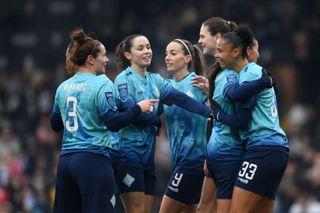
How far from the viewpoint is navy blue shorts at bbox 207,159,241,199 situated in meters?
11.7

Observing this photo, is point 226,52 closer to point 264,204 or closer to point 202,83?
point 202,83

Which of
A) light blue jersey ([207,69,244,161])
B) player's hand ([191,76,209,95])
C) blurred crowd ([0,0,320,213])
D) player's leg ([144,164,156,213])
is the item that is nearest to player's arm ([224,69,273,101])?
light blue jersey ([207,69,244,161])

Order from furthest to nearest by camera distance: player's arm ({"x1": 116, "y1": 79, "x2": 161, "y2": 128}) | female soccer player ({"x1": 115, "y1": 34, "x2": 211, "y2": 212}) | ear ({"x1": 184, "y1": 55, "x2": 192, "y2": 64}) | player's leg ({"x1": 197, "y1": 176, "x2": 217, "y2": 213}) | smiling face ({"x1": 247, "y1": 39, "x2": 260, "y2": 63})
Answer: ear ({"x1": 184, "y1": 55, "x2": 192, "y2": 64}), female soccer player ({"x1": 115, "y1": 34, "x2": 211, "y2": 212}), player's leg ({"x1": 197, "y1": 176, "x2": 217, "y2": 213}), player's arm ({"x1": 116, "y1": 79, "x2": 161, "y2": 128}), smiling face ({"x1": 247, "y1": 39, "x2": 260, "y2": 63})

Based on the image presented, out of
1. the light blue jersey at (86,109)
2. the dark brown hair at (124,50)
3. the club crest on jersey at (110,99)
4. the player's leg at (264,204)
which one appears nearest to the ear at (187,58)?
the dark brown hair at (124,50)

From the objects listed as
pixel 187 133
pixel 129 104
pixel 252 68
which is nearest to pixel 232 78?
pixel 252 68

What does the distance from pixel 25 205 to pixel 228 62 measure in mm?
8731

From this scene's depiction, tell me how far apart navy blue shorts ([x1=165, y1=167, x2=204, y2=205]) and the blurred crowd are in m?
6.92

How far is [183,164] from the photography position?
13000 millimetres

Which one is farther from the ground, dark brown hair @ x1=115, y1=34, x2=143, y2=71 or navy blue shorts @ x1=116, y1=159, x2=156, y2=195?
dark brown hair @ x1=115, y1=34, x2=143, y2=71

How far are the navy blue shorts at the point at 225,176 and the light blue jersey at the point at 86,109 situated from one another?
1196 millimetres

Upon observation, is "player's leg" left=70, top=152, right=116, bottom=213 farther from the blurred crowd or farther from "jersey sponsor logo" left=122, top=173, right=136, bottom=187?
the blurred crowd

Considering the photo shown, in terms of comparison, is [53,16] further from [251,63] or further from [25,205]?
[251,63]

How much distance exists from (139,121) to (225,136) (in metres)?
1.16

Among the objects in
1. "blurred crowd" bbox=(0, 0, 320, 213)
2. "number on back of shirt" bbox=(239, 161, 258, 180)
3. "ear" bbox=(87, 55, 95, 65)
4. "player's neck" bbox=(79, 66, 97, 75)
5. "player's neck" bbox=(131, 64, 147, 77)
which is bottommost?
"blurred crowd" bbox=(0, 0, 320, 213)
